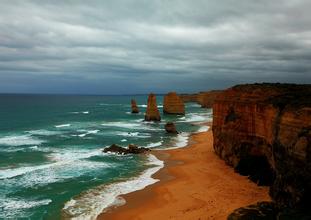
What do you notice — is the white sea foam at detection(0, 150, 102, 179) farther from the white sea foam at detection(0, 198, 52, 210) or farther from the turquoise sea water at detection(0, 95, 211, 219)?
the white sea foam at detection(0, 198, 52, 210)

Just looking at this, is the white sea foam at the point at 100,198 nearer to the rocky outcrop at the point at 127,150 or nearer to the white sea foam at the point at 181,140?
the rocky outcrop at the point at 127,150

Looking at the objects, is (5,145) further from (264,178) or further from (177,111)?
(177,111)

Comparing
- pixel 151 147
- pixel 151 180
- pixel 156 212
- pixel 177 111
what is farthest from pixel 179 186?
pixel 177 111

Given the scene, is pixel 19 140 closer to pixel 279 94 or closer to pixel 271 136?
pixel 279 94

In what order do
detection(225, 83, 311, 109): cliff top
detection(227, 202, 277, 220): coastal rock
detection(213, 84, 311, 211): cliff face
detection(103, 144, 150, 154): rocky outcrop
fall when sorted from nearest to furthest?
detection(227, 202, 277, 220): coastal rock → detection(213, 84, 311, 211): cliff face → detection(225, 83, 311, 109): cliff top → detection(103, 144, 150, 154): rocky outcrop

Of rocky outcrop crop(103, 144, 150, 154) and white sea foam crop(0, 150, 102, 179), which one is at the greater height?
rocky outcrop crop(103, 144, 150, 154)

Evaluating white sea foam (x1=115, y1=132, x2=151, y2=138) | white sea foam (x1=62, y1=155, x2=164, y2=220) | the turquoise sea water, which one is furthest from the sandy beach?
white sea foam (x1=115, y1=132, x2=151, y2=138)
